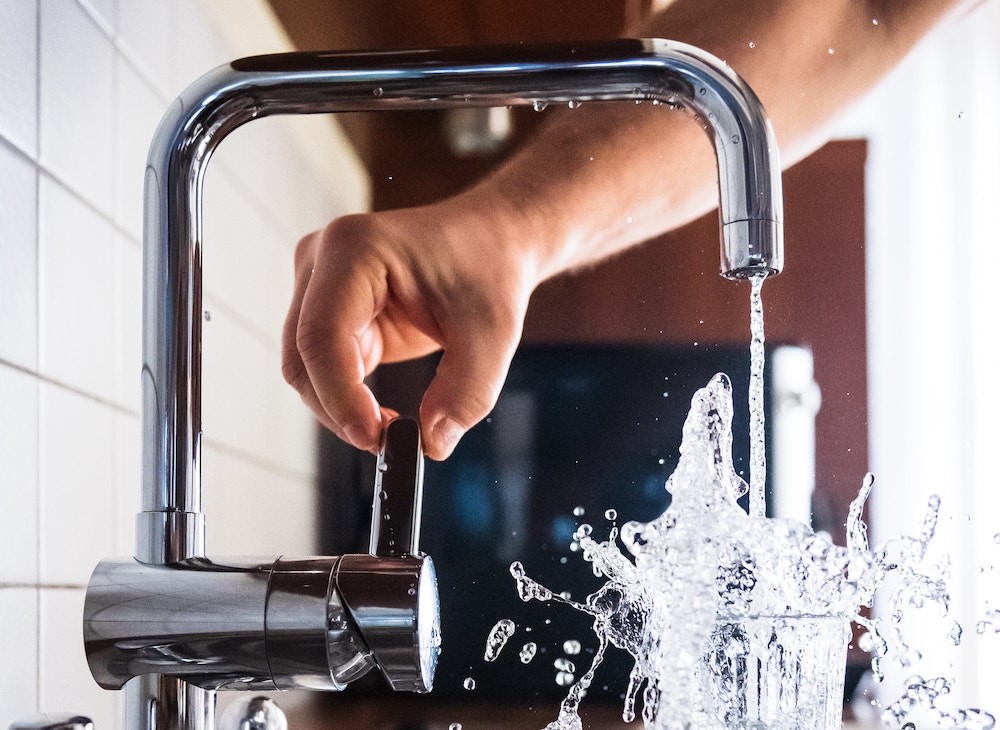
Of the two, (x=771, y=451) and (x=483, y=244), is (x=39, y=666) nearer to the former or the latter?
(x=483, y=244)

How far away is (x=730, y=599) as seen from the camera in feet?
2.06

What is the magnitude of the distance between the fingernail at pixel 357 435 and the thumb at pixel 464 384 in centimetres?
4

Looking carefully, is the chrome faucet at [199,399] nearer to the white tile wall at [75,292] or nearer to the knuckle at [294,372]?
the white tile wall at [75,292]

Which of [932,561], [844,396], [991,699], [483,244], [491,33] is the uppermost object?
[491,33]

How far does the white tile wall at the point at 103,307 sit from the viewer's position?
1.93 feet

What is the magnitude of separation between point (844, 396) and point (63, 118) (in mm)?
562

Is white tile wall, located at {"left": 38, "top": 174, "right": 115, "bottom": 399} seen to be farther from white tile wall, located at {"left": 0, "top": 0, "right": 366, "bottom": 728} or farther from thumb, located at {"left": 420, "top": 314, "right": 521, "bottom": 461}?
thumb, located at {"left": 420, "top": 314, "right": 521, "bottom": 461}

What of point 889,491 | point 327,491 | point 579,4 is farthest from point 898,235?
point 327,491

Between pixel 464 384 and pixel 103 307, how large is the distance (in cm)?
25

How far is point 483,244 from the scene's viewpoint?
0.80 m

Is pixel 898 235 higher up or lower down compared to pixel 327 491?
higher up

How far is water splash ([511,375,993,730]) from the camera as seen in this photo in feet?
1.84

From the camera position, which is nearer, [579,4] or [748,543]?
[748,543]

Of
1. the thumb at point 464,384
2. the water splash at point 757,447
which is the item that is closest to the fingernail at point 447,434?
the thumb at point 464,384
